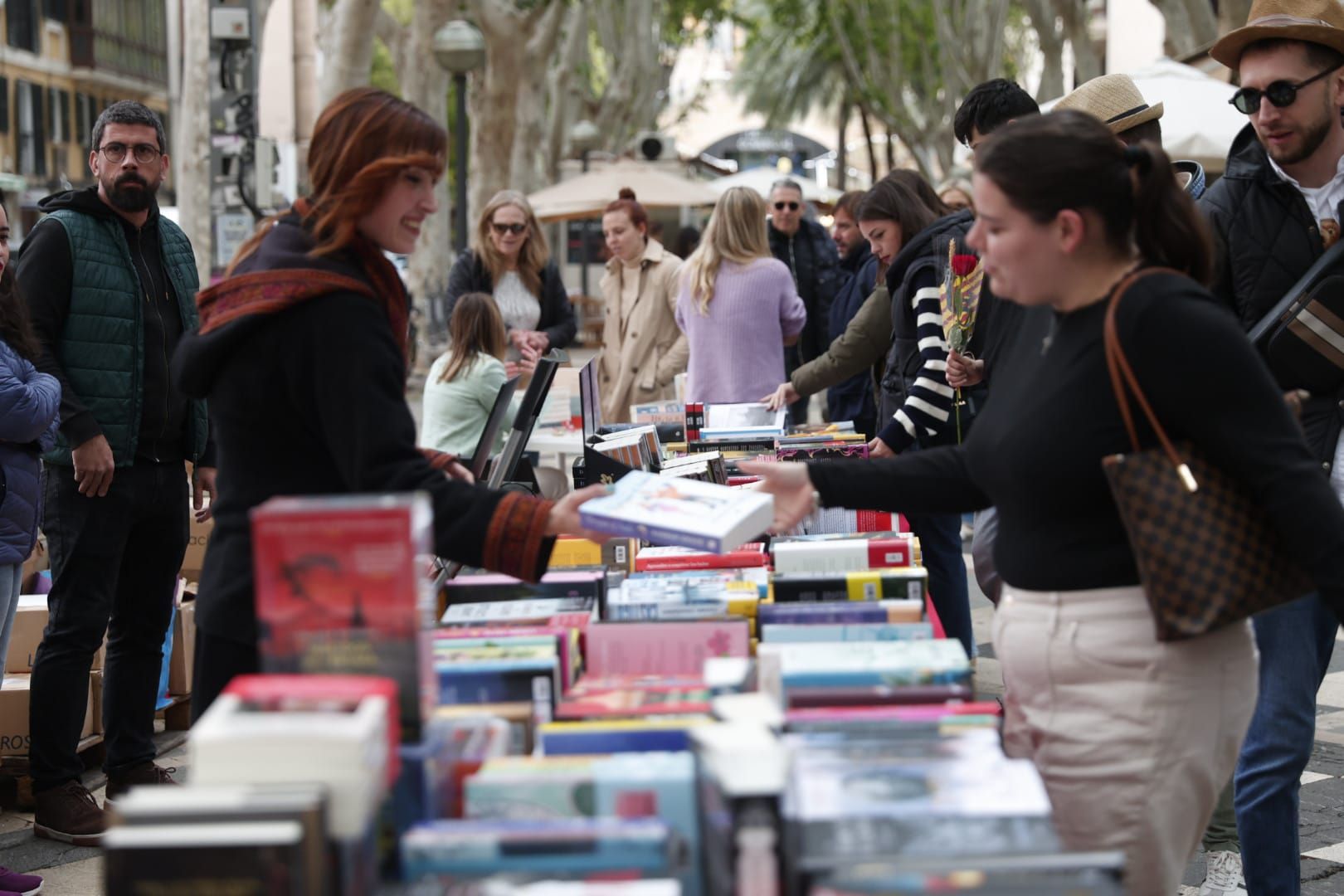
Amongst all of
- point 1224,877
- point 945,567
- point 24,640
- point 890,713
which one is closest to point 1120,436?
point 890,713

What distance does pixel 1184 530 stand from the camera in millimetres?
2414

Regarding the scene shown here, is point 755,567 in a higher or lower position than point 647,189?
lower

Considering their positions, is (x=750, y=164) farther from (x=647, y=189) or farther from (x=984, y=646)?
(x=984, y=646)

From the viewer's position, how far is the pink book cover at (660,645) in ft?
9.37

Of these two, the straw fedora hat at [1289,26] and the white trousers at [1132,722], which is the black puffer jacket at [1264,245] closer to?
the straw fedora hat at [1289,26]

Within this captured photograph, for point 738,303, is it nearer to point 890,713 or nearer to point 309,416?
point 309,416

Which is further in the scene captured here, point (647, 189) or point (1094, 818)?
point (647, 189)

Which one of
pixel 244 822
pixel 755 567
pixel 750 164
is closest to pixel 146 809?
pixel 244 822

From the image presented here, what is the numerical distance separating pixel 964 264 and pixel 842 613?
231 centimetres

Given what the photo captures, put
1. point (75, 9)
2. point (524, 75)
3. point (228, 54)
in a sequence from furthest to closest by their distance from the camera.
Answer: point (75, 9) < point (524, 75) < point (228, 54)

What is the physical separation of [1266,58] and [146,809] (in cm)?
315

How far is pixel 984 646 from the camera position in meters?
7.41

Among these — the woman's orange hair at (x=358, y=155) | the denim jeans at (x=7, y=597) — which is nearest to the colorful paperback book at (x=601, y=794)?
the woman's orange hair at (x=358, y=155)

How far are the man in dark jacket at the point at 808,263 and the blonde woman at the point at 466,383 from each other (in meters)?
3.23
